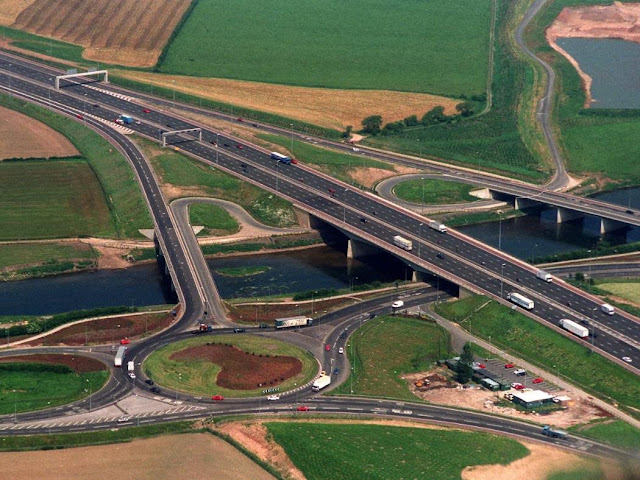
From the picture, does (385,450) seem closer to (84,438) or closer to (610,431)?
(610,431)

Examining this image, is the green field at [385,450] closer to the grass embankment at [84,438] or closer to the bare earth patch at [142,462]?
the bare earth patch at [142,462]

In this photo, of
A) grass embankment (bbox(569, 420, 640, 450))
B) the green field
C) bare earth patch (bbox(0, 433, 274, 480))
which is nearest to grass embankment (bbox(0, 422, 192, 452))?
bare earth patch (bbox(0, 433, 274, 480))

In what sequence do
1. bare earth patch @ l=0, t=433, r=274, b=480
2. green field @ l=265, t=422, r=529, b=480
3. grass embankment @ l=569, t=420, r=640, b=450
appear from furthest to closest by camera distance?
grass embankment @ l=569, t=420, r=640, b=450 < green field @ l=265, t=422, r=529, b=480 < bare earth patch @ l=0, t=433, r=274, b=480

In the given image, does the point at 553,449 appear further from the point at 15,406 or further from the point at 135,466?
the point at 15,406

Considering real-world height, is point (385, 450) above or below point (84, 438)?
below

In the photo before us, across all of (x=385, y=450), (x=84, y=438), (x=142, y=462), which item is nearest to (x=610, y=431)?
(x=385, y=450)

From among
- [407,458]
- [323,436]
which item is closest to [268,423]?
[323,436]

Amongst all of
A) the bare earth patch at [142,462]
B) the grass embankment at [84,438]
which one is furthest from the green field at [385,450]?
the grass embankment at [84,438]

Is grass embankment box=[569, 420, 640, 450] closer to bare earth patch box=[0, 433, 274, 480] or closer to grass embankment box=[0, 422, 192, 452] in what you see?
bare earth patch box=[0, 433, 274, 480]
